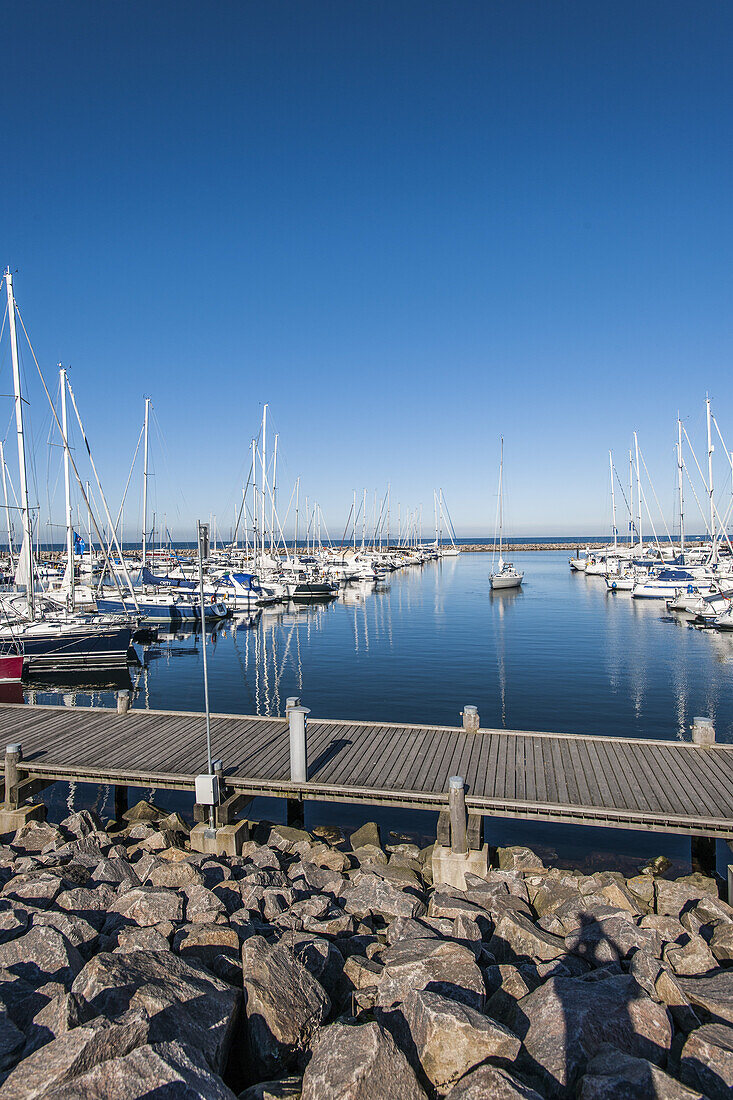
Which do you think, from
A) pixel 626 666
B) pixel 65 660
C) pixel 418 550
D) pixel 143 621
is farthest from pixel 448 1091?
pixel 418 550

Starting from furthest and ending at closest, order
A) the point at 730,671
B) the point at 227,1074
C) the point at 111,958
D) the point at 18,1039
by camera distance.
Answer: the point at 730,671, the point at 111,958, the point at 227,1074, the point at 18,1039

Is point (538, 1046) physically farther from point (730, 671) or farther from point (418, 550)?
point (418, 550)

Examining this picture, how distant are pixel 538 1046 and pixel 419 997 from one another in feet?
3.81

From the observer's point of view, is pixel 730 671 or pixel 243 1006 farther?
pixel 730 671

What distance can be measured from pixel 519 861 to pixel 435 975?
569 cm

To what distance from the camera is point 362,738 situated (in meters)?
15.7

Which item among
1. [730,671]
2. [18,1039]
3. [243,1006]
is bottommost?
[730,671]

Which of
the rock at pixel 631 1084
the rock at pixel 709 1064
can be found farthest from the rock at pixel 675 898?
the rock at pixel 631 1084

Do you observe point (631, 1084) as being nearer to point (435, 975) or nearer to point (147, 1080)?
point (435, 975)

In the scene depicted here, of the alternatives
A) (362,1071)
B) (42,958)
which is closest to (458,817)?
(362,1071)

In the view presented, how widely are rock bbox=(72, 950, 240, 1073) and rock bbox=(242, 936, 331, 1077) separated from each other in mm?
265

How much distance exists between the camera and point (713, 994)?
6930 millimetres

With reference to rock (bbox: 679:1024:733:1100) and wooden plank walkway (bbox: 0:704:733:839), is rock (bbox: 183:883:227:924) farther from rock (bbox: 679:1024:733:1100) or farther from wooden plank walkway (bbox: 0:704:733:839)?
rock (bbox: 679:1024:733:1100)

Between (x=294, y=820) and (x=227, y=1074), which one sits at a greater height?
(x=227, y=1074)
